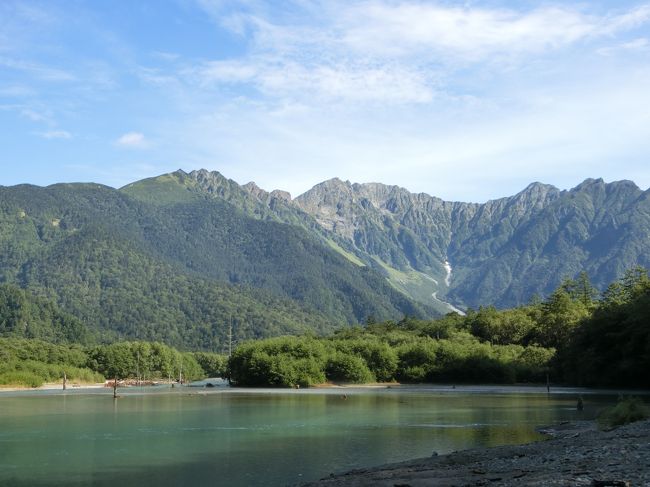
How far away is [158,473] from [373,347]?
105 meters

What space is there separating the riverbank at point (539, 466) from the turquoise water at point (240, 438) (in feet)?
12.7

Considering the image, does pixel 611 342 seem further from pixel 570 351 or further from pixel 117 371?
pixel 117 371

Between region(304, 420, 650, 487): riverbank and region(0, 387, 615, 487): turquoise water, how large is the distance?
3.89 meters

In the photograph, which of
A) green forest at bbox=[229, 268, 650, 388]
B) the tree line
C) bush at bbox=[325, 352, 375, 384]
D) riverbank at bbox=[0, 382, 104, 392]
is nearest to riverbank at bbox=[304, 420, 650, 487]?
green forest at bbox=[229, 268, 650, 388]

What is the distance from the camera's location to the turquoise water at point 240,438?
32.4 meters

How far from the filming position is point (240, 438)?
45625 millimetres

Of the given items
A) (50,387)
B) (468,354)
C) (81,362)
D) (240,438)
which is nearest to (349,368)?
(468,354)

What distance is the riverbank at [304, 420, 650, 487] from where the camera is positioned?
2053 centimetres

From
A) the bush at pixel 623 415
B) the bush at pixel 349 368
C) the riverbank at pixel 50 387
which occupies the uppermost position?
the bush at pixel 623 415

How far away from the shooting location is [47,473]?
3256 cm

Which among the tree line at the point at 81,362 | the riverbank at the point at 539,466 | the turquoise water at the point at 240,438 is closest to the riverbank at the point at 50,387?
the tree line at the point at 81,362

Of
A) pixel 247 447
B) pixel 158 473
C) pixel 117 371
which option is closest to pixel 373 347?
pixel 117 371

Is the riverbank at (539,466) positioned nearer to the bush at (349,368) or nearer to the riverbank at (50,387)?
the bush at (349,368)

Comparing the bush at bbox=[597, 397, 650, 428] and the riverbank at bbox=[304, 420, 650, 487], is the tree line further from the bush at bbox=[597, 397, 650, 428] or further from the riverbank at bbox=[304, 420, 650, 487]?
the riverbank at bbox=[304, 420, 650, 487]
